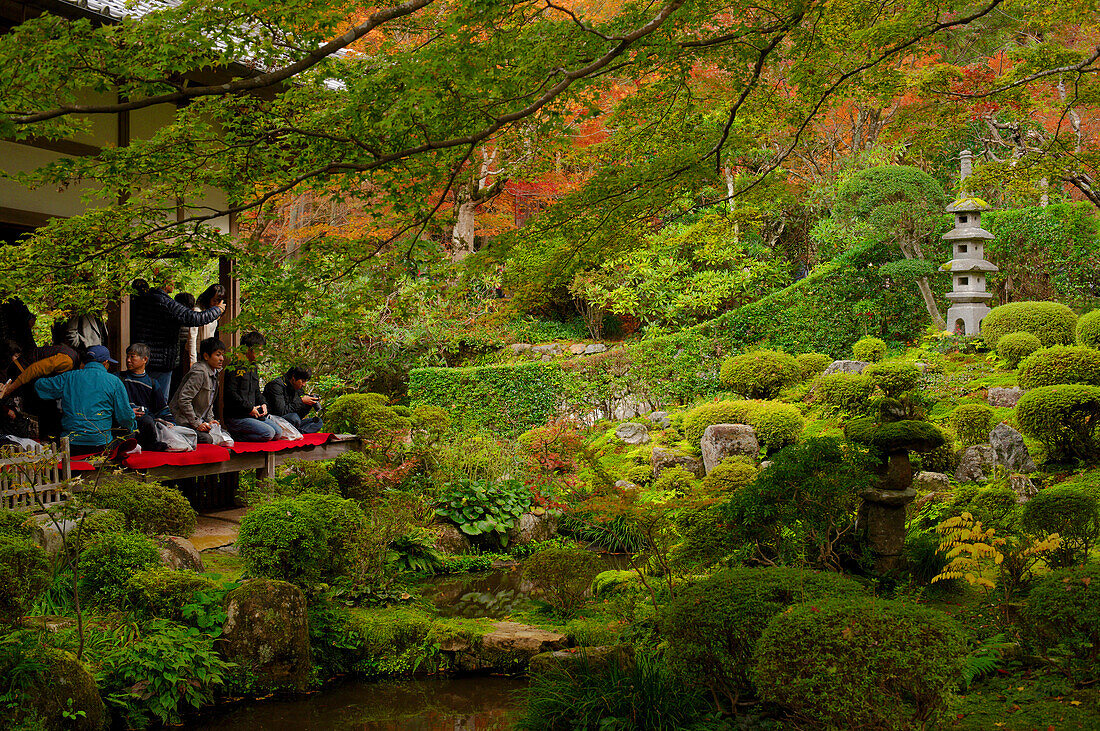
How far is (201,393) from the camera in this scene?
882 centimetres

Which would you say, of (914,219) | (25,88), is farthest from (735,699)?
(914,219)

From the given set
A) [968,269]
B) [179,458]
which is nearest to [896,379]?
[968,269]

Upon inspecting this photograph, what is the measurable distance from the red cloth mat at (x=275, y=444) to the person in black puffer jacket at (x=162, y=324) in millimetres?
964

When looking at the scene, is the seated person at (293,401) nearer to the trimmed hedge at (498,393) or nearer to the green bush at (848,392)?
the trimmed hedge at (498,393)

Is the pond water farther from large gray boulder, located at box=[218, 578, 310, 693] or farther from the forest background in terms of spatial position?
the forest background

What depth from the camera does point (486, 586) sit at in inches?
353

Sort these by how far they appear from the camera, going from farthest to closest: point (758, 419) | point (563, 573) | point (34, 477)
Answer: point (758, 419)
point (563, 573)
point (34, 477)

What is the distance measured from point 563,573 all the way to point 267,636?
258 cm

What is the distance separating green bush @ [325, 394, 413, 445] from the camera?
10477 millimetres

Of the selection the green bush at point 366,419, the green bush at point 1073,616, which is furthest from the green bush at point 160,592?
the green bush at point 1073,616

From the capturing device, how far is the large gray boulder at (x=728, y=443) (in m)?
10.8

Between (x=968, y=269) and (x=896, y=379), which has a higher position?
(x=968, y=269)

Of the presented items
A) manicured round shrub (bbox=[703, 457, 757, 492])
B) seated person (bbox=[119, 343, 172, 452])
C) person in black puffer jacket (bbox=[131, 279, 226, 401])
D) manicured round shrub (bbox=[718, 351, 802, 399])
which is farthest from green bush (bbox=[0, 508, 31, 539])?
manicured round shrub (bbox=[718, 351, 802, 399])

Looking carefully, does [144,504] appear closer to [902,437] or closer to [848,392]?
[902,437]
